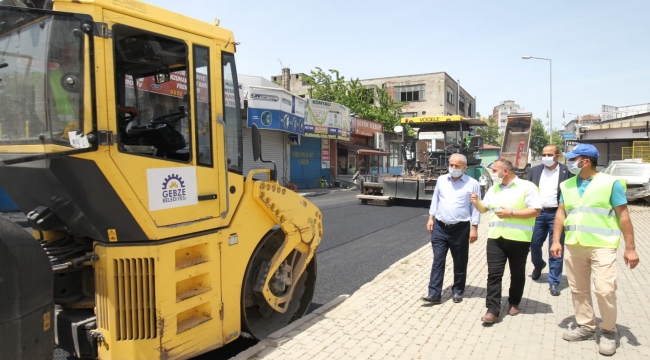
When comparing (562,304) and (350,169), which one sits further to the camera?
(350,169)

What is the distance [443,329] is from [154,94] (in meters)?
3.32

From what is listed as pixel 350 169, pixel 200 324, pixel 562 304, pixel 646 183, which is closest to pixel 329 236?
pixel 562 304

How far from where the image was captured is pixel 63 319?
2.85 metres

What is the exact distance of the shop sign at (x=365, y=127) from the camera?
92.7ft

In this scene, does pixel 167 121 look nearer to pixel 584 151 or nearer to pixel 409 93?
pixel 584 151

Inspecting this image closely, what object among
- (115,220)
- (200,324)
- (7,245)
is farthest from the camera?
(200,324)

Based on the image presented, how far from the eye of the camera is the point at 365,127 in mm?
29750

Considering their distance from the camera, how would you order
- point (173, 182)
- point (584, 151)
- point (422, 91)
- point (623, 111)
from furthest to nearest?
point (623, 111)
point (422, 91)
point (584, 151)
point (173, 182)

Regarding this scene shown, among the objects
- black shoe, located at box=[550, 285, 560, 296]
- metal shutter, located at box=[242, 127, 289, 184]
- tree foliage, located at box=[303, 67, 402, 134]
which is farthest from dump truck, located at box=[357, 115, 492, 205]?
tree foliage, located at box=[303, 67, 402, 134]

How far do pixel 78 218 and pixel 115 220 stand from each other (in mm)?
284

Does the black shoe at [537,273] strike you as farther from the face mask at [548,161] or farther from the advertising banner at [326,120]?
the advertising banner at [326,120]

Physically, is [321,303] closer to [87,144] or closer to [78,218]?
[78,218]

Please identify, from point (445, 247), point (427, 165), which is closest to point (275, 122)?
point (427, 165)

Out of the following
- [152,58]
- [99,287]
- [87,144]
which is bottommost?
[99,287]
